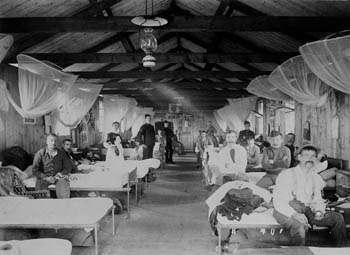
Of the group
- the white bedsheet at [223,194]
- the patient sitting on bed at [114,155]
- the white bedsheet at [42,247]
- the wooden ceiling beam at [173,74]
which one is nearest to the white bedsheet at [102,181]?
the patient sitting on bed at [114,155]

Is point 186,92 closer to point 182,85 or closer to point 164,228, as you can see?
point 182,85

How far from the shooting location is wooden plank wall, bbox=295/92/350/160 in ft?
23.2

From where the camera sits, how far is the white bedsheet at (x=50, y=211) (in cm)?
397

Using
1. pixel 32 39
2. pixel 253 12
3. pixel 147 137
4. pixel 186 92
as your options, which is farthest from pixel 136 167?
pixel 186 92

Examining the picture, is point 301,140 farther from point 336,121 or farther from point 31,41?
Answer: point 31,41

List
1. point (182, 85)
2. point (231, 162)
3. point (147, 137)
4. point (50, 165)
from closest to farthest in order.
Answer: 1. point (50, 165)
2. point (231, 162)
3. point (147, 137)
4. point (182, 85)

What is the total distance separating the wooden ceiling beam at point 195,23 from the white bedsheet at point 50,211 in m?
2.66

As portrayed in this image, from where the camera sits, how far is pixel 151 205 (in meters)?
7.02

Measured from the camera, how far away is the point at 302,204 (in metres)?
4.11

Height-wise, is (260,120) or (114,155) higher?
(260,120)

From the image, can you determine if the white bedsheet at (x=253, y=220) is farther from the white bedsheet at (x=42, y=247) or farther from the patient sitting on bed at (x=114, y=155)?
the patient sitting on bed at (x=114, y=155)

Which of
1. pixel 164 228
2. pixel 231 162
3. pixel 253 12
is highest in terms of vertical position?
pixel 253 12

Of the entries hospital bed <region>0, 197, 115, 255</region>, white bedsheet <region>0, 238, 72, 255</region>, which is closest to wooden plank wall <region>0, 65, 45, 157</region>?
hospital bed <region>0, 197, 115, 255</region>

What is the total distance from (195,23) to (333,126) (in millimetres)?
4054
